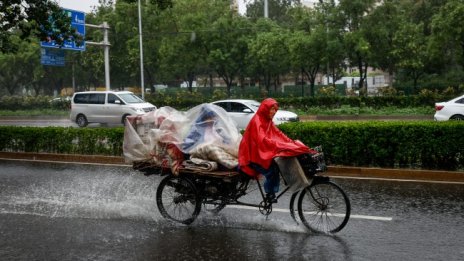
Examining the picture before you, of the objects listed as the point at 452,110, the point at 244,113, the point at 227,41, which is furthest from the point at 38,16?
the point at 227,41

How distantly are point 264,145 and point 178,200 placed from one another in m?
1.53

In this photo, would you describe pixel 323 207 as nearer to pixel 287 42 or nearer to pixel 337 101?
pixel 337 101

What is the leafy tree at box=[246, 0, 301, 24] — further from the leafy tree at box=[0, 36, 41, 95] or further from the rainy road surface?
the rainy road surface

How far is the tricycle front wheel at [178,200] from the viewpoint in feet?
23.7

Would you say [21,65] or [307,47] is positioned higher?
[21,65]

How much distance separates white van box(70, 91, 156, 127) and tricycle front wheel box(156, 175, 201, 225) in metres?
18.2

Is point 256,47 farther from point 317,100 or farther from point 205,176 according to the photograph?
point 205,176

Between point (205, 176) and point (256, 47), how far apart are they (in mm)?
32789

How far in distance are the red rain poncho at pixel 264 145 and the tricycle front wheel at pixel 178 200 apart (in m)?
0.94

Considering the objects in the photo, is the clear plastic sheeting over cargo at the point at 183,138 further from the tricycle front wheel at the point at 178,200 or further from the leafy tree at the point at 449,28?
the leafy tree at the point at 449,28

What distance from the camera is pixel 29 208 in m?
8.39

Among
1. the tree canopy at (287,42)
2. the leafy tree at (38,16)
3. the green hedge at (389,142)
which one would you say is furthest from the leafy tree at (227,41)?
the green hedge at (389,142)

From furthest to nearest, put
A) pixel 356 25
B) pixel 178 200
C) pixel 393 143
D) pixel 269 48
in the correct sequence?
1. pixel 269 48
2. pixel 356 25
3. pixel 393 143
4. pixel 178 200

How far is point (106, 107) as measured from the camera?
26453 millimetres
